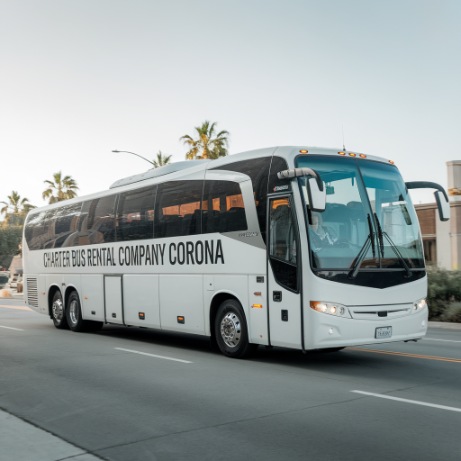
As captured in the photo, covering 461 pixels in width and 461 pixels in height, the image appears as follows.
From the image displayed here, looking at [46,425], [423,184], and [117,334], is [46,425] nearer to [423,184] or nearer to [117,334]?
[423,184]

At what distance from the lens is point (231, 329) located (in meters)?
11.4

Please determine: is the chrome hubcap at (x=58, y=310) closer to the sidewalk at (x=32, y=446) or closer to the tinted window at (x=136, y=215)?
the tinted window at (x=136, y=215)

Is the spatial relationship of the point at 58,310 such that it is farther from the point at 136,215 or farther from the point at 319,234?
the point at 319,234

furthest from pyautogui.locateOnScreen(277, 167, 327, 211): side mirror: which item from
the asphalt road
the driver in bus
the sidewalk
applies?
the sidewalk

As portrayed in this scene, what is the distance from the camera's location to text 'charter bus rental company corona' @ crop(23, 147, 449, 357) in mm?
9859

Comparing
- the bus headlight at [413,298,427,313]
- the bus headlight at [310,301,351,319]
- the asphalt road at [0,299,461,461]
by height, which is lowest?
the asphalt road at [0,299,461,461]

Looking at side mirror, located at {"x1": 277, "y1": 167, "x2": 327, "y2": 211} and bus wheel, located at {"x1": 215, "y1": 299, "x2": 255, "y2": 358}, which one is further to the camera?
bus wheel, located at {"x1": 215, "y1": 299, "x2": 255, "y2": 358}

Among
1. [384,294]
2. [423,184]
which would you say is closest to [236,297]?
[384,294]

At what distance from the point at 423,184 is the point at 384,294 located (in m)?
2.55

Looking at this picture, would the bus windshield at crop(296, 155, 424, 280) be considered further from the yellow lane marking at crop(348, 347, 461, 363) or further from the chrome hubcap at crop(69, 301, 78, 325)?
the chrome hubcap at crop(69, 301, 78, 325)

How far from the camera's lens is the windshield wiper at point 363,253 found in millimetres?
9914

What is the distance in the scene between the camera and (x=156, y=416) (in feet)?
23.4

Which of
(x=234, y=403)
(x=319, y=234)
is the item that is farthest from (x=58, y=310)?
(x=234, y=403)

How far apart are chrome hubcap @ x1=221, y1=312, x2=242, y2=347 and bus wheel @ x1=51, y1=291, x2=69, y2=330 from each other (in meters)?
7.57
